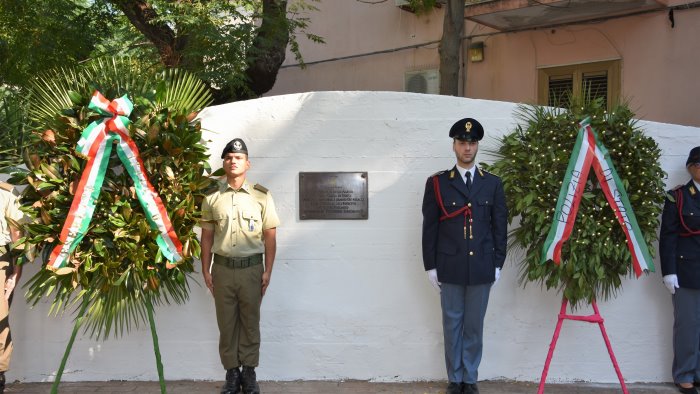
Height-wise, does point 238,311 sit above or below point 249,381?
above

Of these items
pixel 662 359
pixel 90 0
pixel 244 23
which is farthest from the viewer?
pixel 90 0

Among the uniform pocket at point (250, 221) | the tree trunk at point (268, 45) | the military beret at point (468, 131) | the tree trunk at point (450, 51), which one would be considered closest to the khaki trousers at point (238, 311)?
the uniform pocket at point (250, 221)

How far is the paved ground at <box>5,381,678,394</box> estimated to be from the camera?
15.2 ft

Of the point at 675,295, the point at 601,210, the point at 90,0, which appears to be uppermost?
the point at 90,0

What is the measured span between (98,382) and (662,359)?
426cm

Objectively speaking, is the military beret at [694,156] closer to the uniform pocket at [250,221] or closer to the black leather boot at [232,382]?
the uniform pocket at [250,221]

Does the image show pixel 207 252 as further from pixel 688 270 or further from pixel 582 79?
pixel 582 79

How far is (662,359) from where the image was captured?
→ 4805 mm

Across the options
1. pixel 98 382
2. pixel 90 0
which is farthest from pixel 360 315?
pixel 90 0

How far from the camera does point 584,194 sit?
440 centimetres

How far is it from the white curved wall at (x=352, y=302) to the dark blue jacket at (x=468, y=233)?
0.50 meters

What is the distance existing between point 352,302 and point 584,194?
6.09ft

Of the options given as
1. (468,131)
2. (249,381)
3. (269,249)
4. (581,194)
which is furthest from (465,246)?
(249,381)

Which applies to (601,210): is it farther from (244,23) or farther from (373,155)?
(244,23)
